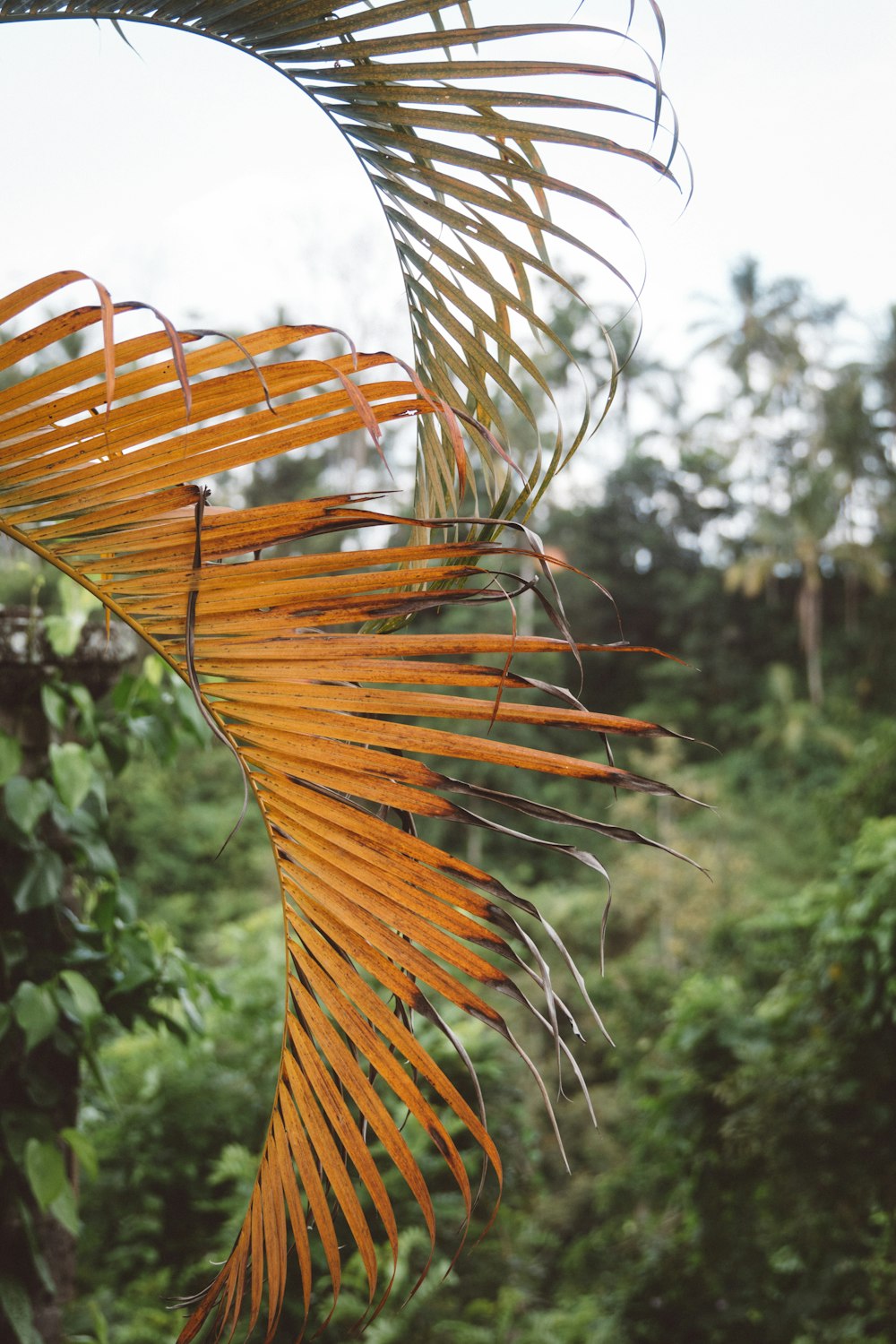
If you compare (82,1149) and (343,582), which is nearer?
(343,582)

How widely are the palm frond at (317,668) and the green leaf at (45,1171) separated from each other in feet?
2.14

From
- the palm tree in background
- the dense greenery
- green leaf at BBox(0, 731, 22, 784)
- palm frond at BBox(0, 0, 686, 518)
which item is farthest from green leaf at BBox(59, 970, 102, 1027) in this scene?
palm frond at BBox(0, 0, 686, 518)

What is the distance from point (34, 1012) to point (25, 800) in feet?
0.91

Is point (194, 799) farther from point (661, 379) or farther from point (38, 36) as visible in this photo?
point (661, 379)

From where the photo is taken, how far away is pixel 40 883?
4.42ft

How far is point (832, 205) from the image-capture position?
13.2 metres

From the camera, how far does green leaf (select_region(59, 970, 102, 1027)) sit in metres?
1.31

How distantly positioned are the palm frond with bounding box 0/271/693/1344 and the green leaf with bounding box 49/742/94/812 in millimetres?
739

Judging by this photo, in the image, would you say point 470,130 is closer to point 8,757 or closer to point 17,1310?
point 8,757

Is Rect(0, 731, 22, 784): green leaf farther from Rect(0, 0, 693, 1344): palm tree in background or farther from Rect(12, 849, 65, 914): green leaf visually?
Rect(0, 0, 693, 1344): palm tree in background

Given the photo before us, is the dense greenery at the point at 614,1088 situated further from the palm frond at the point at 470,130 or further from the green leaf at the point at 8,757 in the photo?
the palm frond at the point at 470,130

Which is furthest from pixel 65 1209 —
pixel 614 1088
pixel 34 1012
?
pixel 614 1088

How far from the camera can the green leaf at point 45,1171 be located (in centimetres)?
121

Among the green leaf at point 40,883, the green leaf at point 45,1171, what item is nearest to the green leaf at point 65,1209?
the green leaf at point 45,1171
